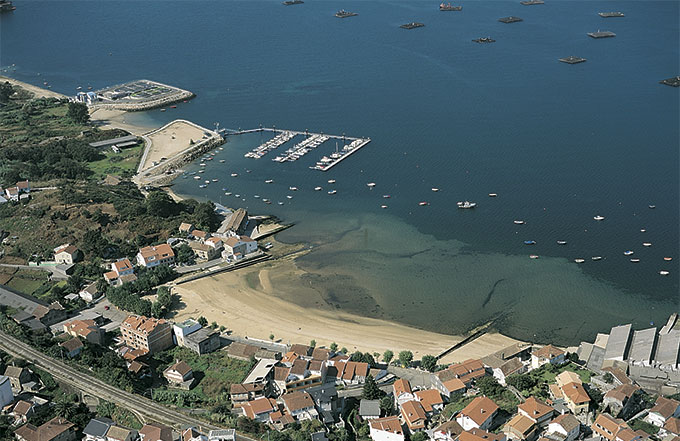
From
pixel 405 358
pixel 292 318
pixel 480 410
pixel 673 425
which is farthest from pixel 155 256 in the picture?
pixel 673 425

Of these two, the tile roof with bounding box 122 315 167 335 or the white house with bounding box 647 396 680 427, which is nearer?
the white house with bounding box 647 396 680 427

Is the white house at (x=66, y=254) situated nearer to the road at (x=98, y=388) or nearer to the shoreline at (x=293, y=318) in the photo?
the shoreline at (x=293, y=318)

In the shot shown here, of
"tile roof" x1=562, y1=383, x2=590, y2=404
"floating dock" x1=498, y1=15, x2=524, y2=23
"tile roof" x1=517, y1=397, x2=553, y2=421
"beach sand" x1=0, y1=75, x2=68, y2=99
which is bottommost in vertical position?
"tile roof" x1=562, y1=383, x2=590, y2=404

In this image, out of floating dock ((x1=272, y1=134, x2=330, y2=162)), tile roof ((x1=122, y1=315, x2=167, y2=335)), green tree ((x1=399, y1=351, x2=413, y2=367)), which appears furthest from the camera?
floating dock ((x1=272, y1=134, x2=330, y2=162))

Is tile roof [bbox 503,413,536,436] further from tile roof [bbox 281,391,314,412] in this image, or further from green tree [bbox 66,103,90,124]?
green tree [bbox 66,103,90,124]

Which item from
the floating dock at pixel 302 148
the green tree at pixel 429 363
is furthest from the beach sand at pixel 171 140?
the green tree at pixel 429 363

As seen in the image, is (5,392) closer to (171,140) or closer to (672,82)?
(171,140)

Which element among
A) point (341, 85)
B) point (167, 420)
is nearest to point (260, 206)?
point (167, 420)

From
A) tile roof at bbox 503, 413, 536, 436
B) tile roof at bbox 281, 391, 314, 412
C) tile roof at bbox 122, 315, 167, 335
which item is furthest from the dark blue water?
tile roof at bbox 122, 315, 167, 335

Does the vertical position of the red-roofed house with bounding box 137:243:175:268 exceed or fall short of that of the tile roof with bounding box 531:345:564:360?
it exceeds it
